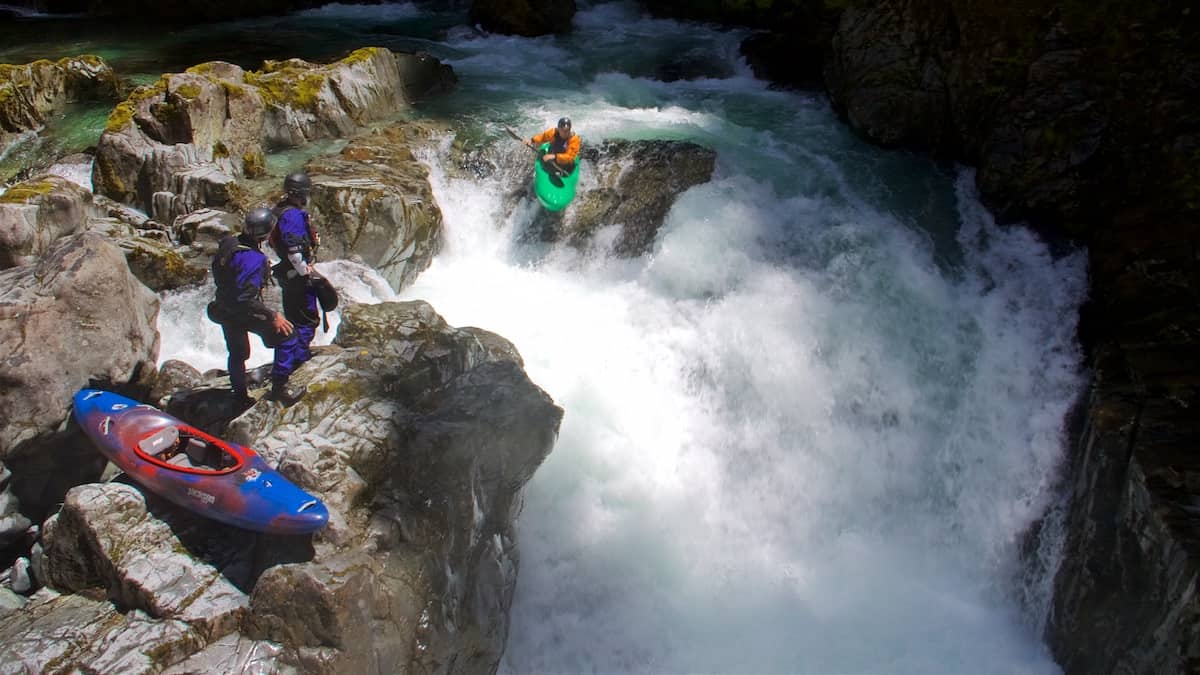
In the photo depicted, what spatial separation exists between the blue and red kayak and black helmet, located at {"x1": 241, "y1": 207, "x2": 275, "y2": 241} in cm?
138

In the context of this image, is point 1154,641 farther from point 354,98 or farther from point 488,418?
point 354,98

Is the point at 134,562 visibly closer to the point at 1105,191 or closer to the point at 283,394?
the point at 283,394

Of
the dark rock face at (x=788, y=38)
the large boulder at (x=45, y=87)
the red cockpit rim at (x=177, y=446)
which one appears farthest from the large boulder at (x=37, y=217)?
the dark rock face at (x=788, y=38)

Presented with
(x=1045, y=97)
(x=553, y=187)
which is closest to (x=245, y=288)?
(x=553, y=187)

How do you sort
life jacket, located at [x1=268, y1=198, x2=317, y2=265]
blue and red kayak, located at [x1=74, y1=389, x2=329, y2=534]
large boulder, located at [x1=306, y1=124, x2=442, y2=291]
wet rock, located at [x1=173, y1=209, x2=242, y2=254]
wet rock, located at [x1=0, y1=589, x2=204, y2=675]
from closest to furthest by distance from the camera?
wet rock, located at [x1=0, y1=589, x2=204, y2=675] → blue and red kayak, located at [x1=74, y1=389, x2=329, y2=534] → life jacket, located at [x1=268, y1=198, x2=317, y2=265] → wet rock, located at [x1=173, y1=209, x2=242, y2=254] → large boulder, located at [x1=306, y1=124, x2=442, y2=291]

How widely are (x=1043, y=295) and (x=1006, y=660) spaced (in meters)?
3.59

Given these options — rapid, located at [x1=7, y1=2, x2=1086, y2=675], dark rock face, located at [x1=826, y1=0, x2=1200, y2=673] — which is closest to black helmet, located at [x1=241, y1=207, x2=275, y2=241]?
rapid, located at [x1=7, y1=2, x2=1086, y2=675]

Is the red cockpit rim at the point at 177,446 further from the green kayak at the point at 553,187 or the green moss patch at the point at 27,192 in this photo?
the green kayak at the point at 553,187

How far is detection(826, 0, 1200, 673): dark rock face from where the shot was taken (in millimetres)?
5391

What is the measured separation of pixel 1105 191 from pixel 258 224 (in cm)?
788

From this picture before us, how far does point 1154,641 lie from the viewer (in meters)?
5.04

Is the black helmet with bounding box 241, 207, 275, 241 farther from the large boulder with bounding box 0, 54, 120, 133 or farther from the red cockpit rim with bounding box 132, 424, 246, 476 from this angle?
the large boulder with bounding box 0, 54, 120, 133

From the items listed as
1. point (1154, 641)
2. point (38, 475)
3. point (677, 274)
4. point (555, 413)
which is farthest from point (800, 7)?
point (38, 475)

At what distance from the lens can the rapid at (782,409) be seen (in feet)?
21.3
